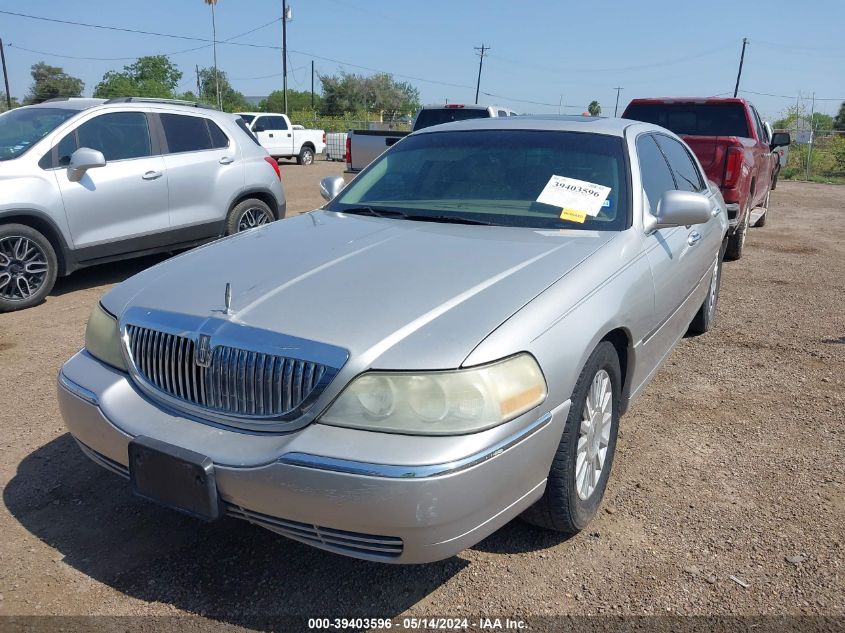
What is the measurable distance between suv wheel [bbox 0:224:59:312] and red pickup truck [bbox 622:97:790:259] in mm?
6434

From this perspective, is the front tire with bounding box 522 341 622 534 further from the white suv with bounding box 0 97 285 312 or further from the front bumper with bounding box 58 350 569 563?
the white suv with bounding box 0 97 285 312

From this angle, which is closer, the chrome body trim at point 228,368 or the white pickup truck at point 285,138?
the chrome body trim at point 228,368

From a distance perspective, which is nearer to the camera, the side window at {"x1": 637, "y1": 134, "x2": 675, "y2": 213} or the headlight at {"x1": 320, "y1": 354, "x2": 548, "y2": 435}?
the headlight at {"x1": 320, "y1": 354, "x2": 548, "y2": 435}

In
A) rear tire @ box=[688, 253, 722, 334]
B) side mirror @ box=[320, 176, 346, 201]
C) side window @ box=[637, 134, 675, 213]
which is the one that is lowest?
rear tire @ box=[688, 253, 722, 334]

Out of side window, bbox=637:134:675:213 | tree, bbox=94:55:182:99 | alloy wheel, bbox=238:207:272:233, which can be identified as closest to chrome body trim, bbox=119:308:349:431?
side window, bbox=637:134:675:213

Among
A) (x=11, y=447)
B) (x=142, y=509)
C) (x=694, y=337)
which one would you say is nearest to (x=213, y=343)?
(x=142, y=509)

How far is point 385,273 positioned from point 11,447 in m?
2.29

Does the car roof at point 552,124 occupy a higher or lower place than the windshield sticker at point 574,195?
higher

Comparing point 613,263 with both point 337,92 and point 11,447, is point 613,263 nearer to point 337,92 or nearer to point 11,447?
point 11,447

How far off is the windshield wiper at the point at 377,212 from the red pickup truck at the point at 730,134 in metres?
5.03

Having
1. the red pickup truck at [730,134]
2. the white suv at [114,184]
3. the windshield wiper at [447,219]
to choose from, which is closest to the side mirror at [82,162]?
the white suv at [114,184]

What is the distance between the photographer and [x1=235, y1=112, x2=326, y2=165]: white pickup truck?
84.0 ft

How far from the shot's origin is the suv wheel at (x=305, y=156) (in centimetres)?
2697

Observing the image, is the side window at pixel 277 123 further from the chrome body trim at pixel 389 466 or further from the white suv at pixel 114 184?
the chrome body trim at pixel 389 466
